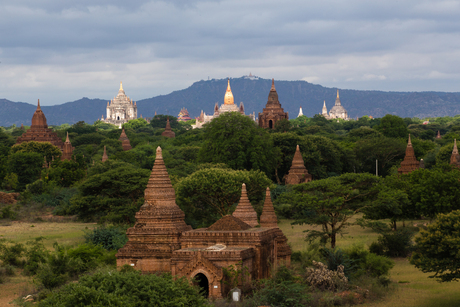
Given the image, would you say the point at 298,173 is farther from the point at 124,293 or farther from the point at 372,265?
the point at 124,293

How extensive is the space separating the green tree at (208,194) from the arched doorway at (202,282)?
1849 centimetres

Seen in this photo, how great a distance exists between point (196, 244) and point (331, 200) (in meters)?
12.6

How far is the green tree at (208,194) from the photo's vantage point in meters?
45.1

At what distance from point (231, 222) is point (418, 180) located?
24062 millimetres

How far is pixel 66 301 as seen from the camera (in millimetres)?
18203

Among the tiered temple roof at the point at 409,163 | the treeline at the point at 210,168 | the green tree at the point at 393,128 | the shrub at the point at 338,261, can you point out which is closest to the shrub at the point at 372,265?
the shrub at the point at 338,261

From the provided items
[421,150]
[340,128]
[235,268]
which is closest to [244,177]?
[235,268]

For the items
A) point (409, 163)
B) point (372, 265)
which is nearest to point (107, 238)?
point (372, 265)

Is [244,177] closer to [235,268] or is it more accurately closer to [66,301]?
[235,268]

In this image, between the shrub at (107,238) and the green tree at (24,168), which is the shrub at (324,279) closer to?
the shrub at (107,238)

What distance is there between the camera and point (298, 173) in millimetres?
65062

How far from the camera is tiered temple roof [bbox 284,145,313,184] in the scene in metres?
64.6

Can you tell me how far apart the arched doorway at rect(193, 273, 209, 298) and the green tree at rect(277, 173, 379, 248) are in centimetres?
1253

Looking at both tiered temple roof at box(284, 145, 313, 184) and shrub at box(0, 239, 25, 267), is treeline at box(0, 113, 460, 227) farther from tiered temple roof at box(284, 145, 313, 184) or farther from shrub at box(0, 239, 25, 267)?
shrub at box(0, 239, 25, 267)
